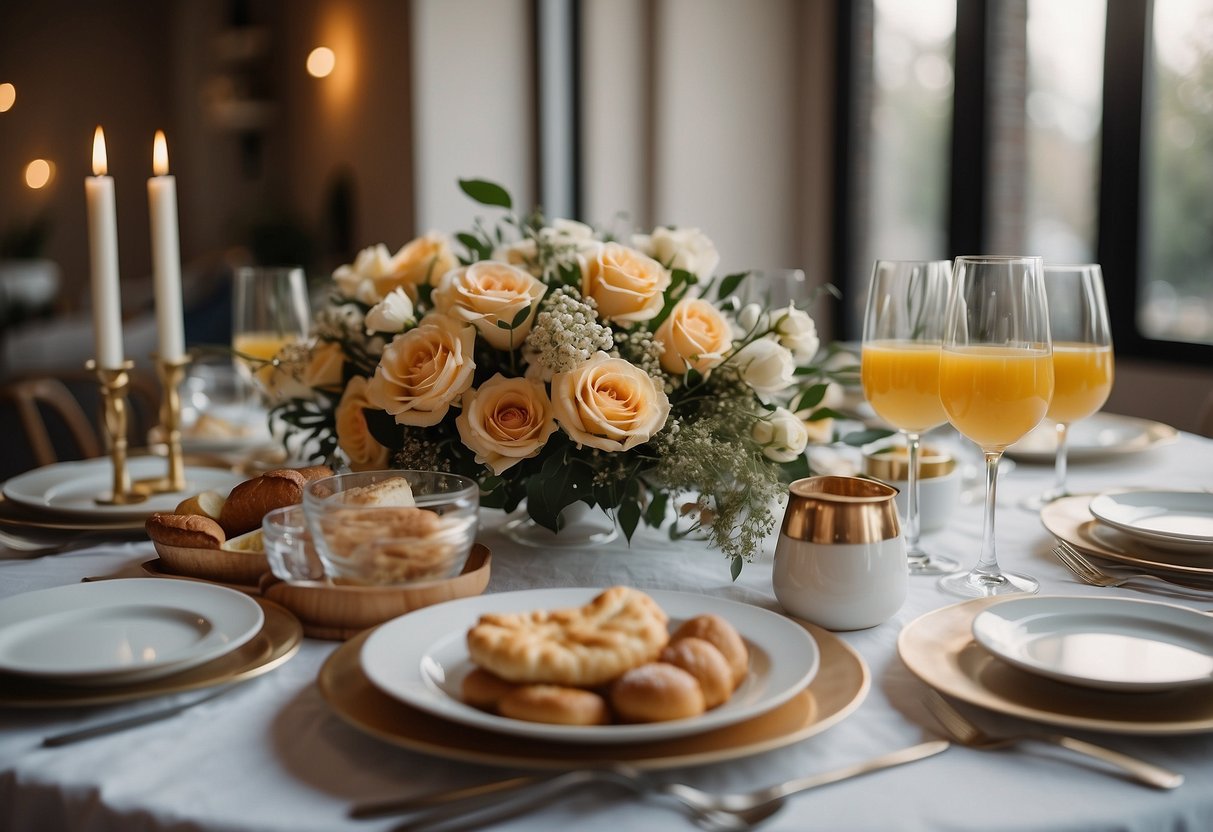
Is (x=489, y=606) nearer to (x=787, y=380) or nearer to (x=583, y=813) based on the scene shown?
(x=583, y=813)

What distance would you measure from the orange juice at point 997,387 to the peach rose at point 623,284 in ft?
1.00

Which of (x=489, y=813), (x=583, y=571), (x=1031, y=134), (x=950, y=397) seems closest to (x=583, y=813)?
(x=489, y=813)

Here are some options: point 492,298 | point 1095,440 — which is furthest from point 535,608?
point 1095,440

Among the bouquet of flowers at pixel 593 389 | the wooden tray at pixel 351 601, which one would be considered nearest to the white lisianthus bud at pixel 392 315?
the bouquet of flowers at pixel 593 389

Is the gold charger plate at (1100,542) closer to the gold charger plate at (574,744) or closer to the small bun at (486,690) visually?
the gold charger plate at (574,744)

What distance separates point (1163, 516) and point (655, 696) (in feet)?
2.74

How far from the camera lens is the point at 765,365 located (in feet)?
3.86

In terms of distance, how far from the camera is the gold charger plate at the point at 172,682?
0.77 meters

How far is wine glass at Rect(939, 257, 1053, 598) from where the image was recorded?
1.05 m

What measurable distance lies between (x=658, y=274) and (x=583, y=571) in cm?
33

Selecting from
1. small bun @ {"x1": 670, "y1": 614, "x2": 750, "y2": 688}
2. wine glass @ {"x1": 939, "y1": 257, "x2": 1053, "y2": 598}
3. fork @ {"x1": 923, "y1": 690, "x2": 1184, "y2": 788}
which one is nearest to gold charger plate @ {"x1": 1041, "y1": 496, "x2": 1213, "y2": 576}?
wine glass @ {"x1": 939, "y1": 257, "x2": 1053, "y2": 598}

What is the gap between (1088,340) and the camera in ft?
4.42

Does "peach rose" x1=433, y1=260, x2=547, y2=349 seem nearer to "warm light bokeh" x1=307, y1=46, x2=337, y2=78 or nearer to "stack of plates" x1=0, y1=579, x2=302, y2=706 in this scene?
"stack of plates" x1=0, y1=579, x2=302, y2=706

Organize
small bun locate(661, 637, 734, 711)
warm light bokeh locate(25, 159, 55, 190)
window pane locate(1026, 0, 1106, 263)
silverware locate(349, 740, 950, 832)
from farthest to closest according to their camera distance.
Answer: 1. warm light bokeh locate(25, 159, 55, 190)
2. window pane locate(1026, 0, 1106, 263)
3. small bun locate(661, 637, 734, 711)
4. silverware locate(349, 740, 950, 832)
